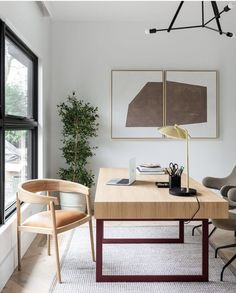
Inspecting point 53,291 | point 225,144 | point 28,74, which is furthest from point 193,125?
point 53,291

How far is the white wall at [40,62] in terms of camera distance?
9.11 ft

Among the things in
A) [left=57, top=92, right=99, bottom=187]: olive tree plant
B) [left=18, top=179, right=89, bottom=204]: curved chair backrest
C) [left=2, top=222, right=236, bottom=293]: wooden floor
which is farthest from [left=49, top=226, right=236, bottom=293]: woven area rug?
[left=57, top=92, right=99, bottom=187]: olive tree plant

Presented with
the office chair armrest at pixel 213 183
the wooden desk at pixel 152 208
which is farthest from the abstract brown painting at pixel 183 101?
the wooden desk at pixel 152 208

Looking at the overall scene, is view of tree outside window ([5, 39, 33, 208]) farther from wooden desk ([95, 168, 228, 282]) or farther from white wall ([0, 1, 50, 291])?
wooden desk ([95, 168, 228, 282])

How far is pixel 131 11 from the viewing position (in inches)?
186

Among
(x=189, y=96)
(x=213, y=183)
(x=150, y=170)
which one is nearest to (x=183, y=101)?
(x=189, y=96)

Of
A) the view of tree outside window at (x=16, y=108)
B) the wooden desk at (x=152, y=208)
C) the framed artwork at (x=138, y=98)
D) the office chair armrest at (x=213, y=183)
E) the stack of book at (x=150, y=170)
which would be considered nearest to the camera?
the wooden desk at (x=152, y=208)

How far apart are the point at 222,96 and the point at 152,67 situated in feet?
3.63

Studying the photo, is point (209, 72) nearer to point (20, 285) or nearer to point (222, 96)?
point (222, 96)

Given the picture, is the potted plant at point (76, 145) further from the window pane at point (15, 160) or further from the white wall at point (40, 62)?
the window pane at point (15, 160)

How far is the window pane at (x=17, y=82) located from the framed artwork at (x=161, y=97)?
135 cm

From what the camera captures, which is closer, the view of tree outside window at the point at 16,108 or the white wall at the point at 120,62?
the view of tree outside window at the point at 16,108

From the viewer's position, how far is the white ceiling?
4.44 meters

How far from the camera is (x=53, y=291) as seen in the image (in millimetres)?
2562
